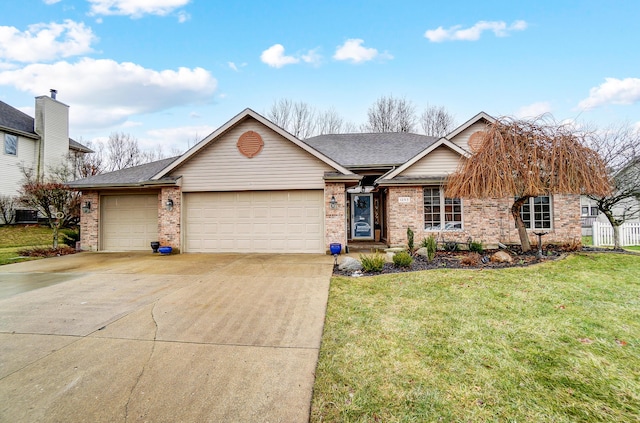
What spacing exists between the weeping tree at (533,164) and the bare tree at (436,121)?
73.4 feet

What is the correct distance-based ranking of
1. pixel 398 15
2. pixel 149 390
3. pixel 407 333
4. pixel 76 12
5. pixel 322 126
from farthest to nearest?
pixel 322 126
pixel 398 15
pixel 76 12
pixel 407 333
pixel 149 390

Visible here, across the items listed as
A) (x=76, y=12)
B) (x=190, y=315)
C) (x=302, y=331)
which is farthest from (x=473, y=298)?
(x=76, y=12)

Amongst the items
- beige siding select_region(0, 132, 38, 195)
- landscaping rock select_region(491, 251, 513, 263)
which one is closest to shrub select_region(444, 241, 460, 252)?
landscaping rock select_region(491, 251, 513, 263)

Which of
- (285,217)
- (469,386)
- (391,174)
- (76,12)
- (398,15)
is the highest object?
(398,15)

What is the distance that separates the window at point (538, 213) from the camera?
11.1 m

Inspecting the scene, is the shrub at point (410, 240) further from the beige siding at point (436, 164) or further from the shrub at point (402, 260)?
the shrub at point (402, 260)

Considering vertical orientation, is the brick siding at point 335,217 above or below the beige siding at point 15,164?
below

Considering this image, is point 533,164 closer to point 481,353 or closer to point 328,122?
point 481,353

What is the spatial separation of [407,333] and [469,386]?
3.76 ft

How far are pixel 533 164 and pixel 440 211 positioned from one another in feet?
11.5

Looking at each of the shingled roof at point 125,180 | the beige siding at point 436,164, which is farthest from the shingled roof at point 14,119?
the beige siding at point 436,164

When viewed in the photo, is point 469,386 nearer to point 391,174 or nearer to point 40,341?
point 40,341

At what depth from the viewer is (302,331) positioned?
3.93 meters

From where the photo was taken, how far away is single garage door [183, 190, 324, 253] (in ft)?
35.6
